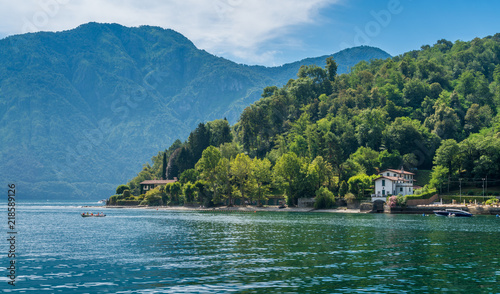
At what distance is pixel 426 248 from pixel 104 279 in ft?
112

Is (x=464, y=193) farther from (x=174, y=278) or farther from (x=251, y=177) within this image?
(x=174, y=278)

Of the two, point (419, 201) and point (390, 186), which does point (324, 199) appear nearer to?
point (390, 186)

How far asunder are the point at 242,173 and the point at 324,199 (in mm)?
30970

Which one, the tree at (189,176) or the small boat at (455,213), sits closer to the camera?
the small boat at (455,213)

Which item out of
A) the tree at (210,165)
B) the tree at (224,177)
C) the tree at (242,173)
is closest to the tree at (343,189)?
the tree at (242,173)

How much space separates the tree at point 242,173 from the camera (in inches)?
6535

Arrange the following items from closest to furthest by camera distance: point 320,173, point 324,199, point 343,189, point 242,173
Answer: point 324,199 < point 343,189 < point 320,173 < point 242,173

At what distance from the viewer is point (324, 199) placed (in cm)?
15212

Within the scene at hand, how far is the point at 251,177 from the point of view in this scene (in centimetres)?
16738

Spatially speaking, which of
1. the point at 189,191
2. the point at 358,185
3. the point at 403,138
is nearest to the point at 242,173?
the point at 189,191

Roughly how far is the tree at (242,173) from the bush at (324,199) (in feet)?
85.7

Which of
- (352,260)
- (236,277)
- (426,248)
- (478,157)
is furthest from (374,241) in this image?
(478,157)

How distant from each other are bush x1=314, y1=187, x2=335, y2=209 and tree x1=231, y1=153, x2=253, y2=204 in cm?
2612

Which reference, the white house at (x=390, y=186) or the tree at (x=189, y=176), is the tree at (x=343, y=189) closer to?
the white house at (x=390, y=186)
